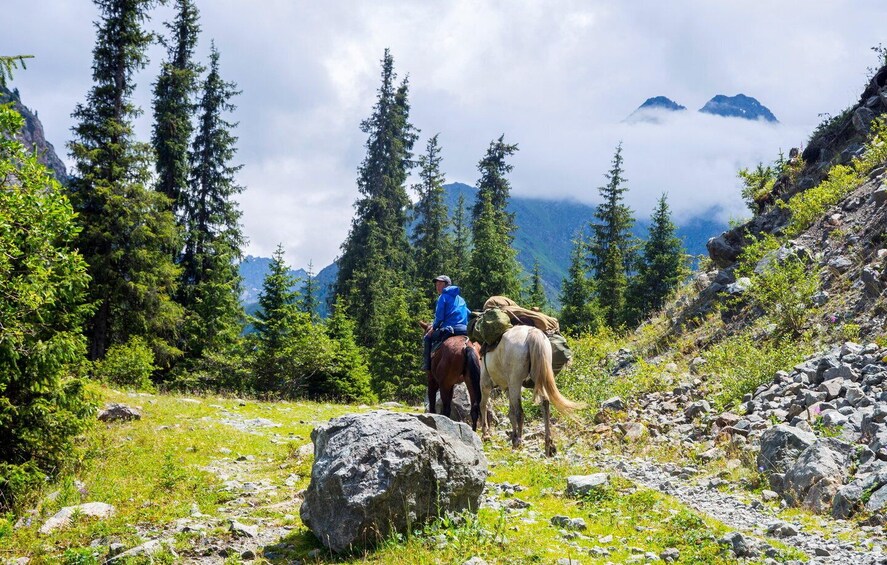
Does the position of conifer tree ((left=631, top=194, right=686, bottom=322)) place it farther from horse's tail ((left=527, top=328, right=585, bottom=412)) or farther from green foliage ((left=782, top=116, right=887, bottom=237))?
horse's tail ((left=527, top=328, right=585, bottom=412))

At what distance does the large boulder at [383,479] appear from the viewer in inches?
244

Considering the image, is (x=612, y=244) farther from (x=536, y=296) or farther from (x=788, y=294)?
(x=788, y=294)

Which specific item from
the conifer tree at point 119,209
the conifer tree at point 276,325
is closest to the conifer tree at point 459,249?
the conifer tree at point 276,325

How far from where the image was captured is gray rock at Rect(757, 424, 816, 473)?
27.7 feet

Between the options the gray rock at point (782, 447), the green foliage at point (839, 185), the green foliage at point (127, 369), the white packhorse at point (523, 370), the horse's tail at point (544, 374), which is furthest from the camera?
the green foliage at point (127, 369)

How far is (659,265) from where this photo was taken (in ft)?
134

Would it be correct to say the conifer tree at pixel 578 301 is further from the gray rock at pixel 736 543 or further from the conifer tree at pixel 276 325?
the gray rock at pixel 736 543

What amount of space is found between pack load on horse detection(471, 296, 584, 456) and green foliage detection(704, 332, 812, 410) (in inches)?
139

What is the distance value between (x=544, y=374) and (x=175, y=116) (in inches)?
1195

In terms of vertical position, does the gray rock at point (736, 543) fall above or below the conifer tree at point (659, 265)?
below

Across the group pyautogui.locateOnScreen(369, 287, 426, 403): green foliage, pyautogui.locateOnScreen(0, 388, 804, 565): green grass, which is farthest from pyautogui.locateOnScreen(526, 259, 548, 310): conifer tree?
pyautogui.locateOnScreen(0, 388, 804, 565): green grass

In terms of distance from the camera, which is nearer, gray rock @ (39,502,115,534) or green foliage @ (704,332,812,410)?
gray rock @ (39,502,115,534)

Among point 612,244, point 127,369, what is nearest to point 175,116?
point 127,369

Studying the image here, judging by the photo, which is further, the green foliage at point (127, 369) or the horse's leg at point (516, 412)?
the green foliage at point (127, 369)
